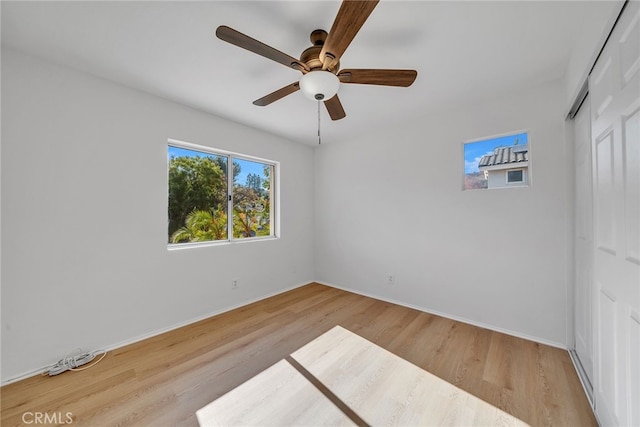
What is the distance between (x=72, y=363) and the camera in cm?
187

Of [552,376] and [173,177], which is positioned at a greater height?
[173,177]

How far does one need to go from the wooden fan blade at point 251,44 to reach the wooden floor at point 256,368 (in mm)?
2198

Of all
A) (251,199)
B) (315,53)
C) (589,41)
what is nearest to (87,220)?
(251,199)

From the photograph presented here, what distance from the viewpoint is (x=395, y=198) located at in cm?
320

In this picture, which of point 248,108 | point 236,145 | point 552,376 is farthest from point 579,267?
point 236,145

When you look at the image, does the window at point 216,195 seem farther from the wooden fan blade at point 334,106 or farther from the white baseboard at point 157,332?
the wooden fan blade at point 334,106

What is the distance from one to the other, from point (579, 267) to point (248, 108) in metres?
3.47

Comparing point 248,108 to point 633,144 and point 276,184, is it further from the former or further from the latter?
point 633,144

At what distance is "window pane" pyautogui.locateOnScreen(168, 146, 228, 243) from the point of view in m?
2.67

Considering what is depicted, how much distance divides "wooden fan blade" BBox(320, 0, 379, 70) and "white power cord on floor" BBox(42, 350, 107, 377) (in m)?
2.95

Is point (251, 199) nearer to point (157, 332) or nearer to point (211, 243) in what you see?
point (211, 243)

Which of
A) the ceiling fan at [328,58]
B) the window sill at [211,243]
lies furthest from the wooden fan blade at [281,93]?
the window sill at [211,243]

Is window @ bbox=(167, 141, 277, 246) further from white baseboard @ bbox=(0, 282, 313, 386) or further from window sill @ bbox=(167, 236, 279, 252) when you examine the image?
white baseboard @ bbox=(0, 282, 313, 386)

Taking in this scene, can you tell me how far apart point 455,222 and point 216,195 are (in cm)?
297
